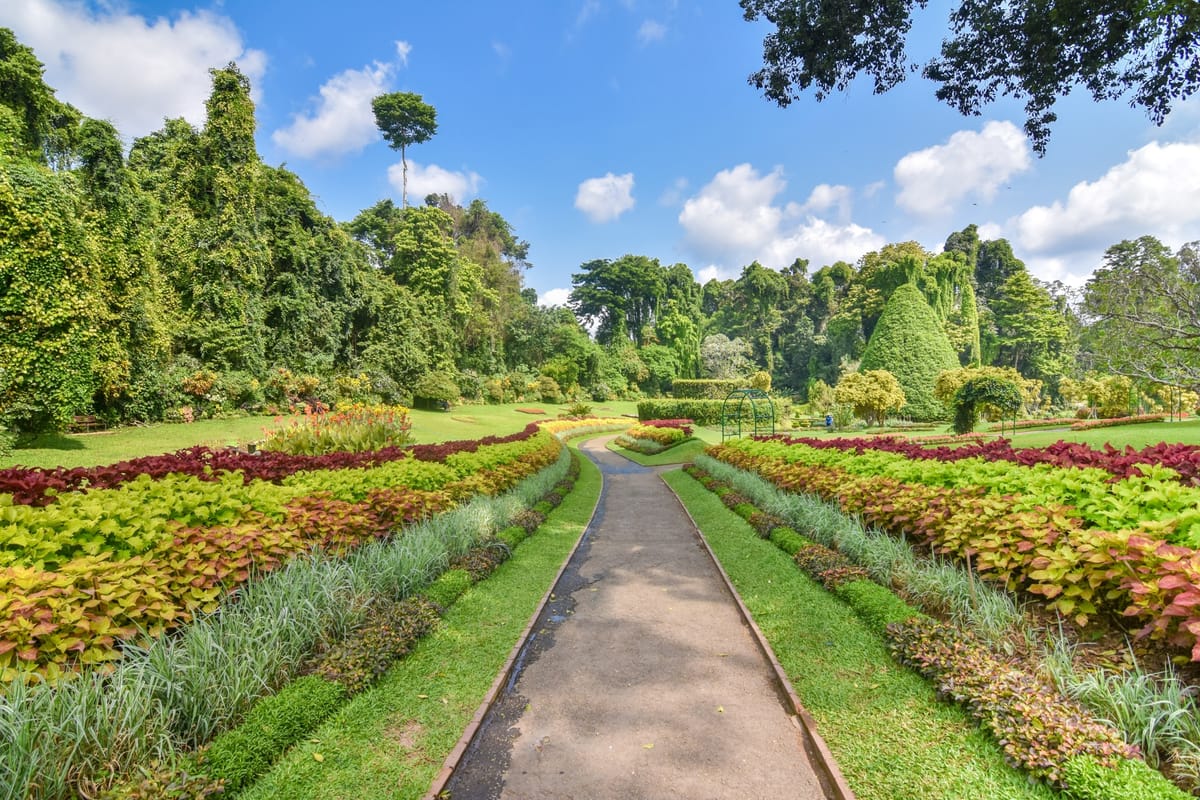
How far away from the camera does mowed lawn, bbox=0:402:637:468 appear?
10.7 m

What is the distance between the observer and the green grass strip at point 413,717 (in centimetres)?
267

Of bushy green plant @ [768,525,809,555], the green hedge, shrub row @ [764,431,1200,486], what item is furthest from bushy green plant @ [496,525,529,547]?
the green hedge

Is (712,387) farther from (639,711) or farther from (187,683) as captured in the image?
(187,683)

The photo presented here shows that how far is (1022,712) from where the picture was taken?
2.71 m

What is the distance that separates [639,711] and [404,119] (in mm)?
50291

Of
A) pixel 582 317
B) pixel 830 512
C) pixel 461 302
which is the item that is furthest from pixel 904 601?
pixel 582 317

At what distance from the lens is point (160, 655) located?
2844 millimetres

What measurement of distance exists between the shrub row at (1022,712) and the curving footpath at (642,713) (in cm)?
95

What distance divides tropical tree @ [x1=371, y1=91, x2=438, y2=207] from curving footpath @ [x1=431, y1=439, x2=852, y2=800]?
46.1 meters

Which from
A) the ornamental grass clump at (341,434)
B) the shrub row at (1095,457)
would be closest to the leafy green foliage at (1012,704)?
the shrub row at (1095,457)

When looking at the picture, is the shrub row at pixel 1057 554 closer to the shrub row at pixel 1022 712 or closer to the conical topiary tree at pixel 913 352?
the shrub row at pixel 1022 712

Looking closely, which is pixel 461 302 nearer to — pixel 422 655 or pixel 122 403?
pixel 122 403

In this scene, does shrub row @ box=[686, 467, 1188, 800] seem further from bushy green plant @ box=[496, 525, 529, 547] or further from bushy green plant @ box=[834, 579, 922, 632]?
bushy green plant @ box=[496, 525, 529, 547]

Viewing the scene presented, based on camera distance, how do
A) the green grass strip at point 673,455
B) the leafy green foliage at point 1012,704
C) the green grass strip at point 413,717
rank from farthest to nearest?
the green grass strip at point 673,455 < the green grass strip at point 413,717 < the leafy green foliage at point 1012,704
